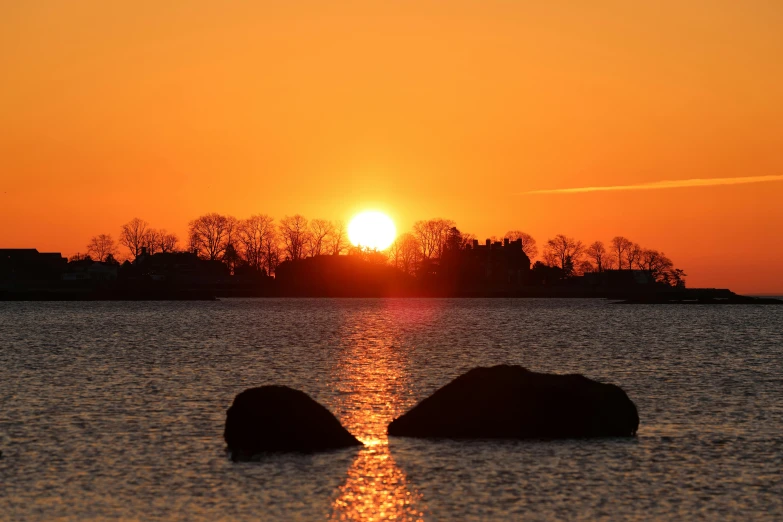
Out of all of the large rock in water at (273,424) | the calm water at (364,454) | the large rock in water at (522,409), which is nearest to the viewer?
the calm water at (364,454)

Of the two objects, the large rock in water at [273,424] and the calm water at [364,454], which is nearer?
the calm water at [364,454]

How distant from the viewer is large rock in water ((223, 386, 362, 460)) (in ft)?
84.6

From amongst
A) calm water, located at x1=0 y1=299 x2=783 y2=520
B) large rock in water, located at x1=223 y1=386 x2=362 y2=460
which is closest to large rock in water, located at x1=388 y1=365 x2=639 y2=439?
calm water, located at x1=0 y1=299 x2=783 y2=520

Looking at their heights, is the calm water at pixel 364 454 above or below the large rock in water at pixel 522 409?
below

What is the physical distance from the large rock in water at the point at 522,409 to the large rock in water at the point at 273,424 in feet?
12.3

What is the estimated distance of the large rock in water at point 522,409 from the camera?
27.9m

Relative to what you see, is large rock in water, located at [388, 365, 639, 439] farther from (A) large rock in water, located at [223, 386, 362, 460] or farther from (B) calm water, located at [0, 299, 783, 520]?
(A) large rock in water, located at [223, 386, 362, 460]

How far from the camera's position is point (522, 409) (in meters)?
28.2

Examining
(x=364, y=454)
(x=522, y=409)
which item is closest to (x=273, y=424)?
(x=364, y=454)

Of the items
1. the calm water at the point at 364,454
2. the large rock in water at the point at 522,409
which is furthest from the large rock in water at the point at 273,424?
the large rock in water at the point at 522,409

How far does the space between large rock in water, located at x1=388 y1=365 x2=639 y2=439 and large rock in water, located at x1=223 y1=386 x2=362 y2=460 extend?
12.3 feet

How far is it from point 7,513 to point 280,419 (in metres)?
7.76

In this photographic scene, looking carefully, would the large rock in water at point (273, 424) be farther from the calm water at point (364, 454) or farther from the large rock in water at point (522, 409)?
the large rock in water at point (522, 409)

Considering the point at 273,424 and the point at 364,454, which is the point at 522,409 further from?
the point at 273,424
